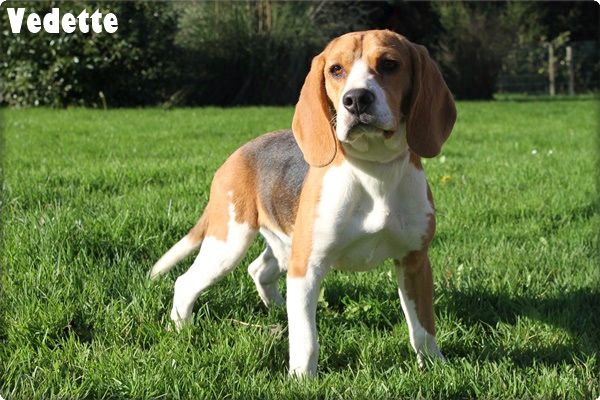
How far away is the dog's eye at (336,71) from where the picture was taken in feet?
10.2

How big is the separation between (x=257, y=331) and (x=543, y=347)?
1294mm

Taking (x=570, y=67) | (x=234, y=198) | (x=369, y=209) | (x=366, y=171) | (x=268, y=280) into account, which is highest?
(x=366, y=171)

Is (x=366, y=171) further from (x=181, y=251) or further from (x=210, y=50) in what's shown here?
(x=210, y=50)

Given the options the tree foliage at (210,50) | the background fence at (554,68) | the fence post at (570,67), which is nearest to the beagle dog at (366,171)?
the tree foliage at (210,50)

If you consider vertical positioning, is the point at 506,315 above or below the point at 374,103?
below

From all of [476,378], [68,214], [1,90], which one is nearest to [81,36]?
[1,90]

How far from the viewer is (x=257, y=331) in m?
3.64

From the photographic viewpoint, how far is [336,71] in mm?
3133

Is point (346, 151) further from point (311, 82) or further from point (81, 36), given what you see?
point (81, 36)

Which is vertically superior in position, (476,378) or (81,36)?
(476,378)

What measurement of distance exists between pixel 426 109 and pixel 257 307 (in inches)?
58.3

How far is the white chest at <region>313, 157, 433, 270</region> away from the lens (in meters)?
3.15

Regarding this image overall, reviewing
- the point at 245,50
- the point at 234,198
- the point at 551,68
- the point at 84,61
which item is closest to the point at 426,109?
the point at 234,198

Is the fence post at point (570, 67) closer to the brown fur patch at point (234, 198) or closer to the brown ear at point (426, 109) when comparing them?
the brown fur patch at point (234, 198)
